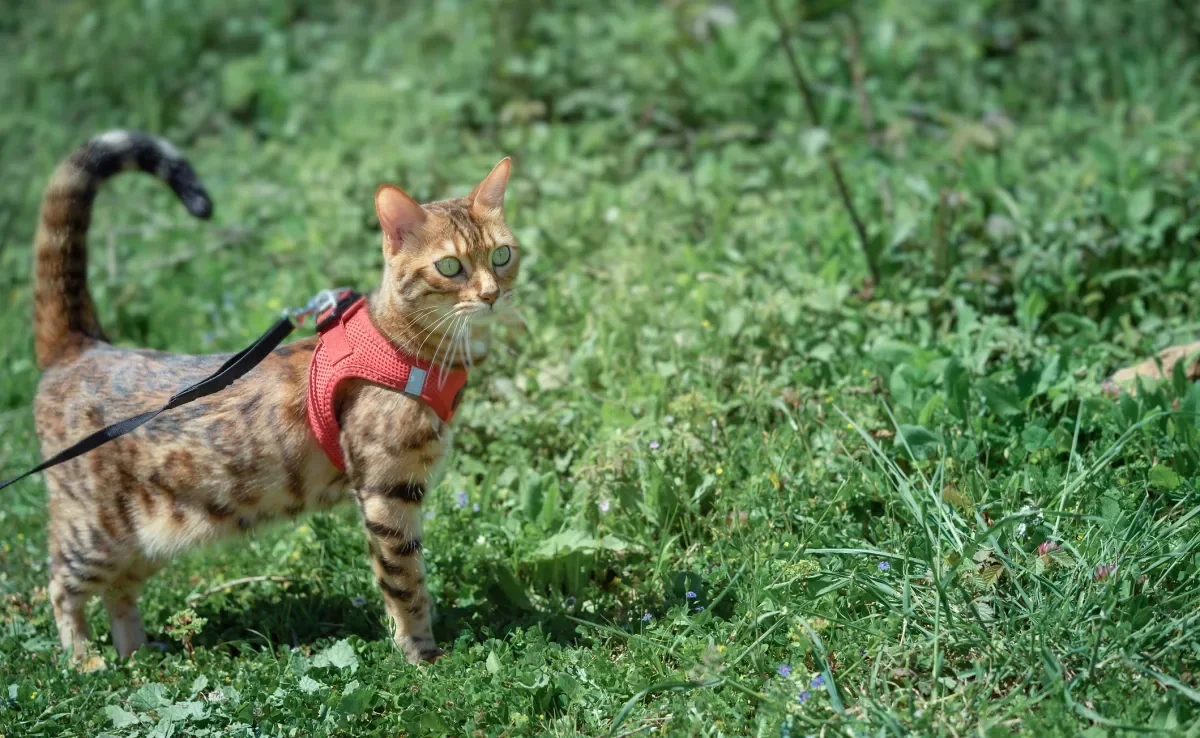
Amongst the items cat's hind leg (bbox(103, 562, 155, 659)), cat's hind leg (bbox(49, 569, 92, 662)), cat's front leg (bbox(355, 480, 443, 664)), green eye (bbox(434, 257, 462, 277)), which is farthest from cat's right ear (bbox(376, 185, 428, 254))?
cat's hind leg (bbox(49, 569, 92, 662))

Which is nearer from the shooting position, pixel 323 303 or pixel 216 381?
pixel 216 381

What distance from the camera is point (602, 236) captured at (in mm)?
5414

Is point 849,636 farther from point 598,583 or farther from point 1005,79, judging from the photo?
point 1005,79

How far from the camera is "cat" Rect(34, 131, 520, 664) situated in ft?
10.8

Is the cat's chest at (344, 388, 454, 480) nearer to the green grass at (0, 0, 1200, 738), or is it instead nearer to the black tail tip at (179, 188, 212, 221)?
the green grass at (0, 0, 1200, 738)

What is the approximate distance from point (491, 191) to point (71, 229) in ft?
5.04

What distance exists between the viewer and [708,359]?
14.1ft

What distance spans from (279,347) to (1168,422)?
111 inches

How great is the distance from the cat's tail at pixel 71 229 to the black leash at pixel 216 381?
1.90ft

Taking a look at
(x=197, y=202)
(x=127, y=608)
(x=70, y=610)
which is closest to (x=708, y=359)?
(x=197, y=202)

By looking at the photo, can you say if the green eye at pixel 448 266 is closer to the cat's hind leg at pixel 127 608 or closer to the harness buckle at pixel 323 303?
the harness buckle at pixel 323 303

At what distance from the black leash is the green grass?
0.72 meters

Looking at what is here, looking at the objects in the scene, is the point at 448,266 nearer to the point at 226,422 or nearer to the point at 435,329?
the point at 435,329

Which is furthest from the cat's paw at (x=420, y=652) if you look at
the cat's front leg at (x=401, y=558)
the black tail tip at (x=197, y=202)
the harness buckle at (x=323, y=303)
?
the black tail tip at (x=197, y=202)
